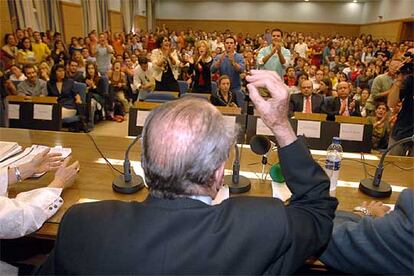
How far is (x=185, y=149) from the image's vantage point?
794 millimetres

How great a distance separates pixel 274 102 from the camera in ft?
3.15

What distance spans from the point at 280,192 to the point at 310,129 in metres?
0.96

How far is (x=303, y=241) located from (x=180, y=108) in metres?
0.44

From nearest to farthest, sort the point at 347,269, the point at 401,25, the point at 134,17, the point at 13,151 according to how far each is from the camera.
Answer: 1. the point at 347,269
2. the point at 13,151
3. the point at 401,25
4. the point at 134,17

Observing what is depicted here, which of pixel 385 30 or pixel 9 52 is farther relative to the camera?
pixel 385 30

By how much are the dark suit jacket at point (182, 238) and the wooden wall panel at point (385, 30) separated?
13599 mm

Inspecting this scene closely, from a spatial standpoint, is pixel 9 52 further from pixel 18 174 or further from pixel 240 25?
pixel 240 25

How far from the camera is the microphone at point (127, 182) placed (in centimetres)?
151

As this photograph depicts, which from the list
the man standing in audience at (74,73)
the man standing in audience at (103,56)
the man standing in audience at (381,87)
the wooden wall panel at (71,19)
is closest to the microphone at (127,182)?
the man standing in audience at (381,87)

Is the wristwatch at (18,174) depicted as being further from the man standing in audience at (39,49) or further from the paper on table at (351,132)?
the man standing in audience at (39,49)

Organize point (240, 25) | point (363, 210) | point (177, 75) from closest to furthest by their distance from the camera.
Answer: point (363, 210) < point (177, 75) < point (240, 25)

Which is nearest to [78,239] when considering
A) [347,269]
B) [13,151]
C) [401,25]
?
[347,269]

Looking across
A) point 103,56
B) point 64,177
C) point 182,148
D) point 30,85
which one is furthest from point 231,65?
point 182,148

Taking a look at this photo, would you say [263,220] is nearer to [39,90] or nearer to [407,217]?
[407,217]
